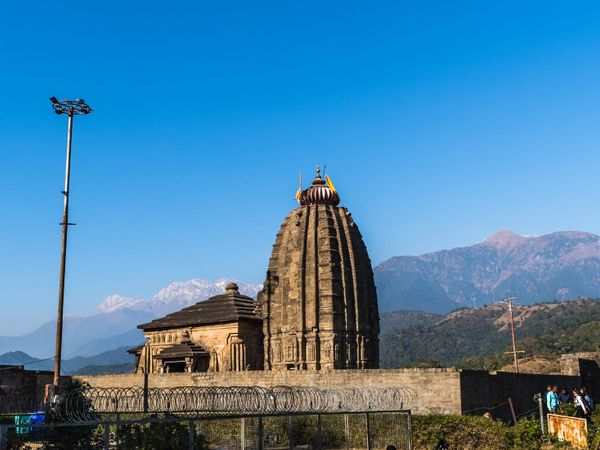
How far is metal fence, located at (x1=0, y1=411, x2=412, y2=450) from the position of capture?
20.7 metres

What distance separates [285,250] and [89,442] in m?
35.8

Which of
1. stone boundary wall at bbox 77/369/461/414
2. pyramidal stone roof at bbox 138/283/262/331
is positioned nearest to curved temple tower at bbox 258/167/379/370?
pyramidal stone roof at bbox 138/283/262/331

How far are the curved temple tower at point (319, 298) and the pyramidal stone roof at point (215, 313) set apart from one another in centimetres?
227

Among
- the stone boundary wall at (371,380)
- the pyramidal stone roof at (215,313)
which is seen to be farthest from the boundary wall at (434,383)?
the pyramidal stone roof at (215,313)

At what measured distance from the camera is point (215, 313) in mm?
57125

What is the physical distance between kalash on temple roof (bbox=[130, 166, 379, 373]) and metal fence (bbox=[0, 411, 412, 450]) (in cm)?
2160

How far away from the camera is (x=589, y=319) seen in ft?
493

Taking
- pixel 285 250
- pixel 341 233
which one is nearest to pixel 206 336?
pixel 285 250

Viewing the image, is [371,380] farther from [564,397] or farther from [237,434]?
[564,397]

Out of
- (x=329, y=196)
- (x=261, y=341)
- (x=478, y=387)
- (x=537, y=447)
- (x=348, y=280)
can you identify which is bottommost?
(x=537, y=447)

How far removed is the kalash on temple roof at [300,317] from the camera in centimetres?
5312

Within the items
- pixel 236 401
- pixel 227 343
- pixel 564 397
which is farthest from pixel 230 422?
pixel 227 343

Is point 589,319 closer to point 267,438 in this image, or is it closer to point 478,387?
point 478,387

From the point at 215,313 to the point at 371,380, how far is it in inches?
894
